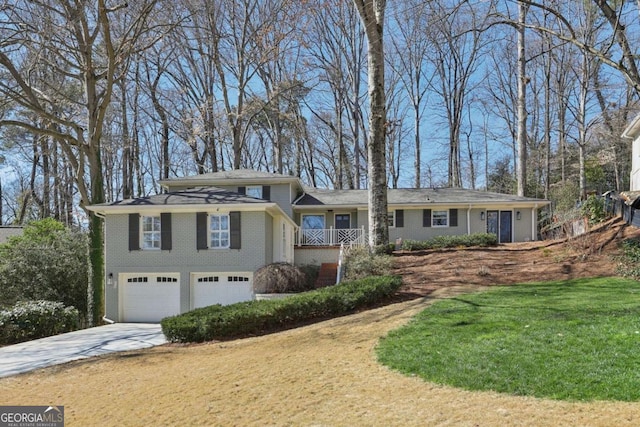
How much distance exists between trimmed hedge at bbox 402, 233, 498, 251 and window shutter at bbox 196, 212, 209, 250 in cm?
946

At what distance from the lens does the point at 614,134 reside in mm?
26766

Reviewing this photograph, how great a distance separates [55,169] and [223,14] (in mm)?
15753

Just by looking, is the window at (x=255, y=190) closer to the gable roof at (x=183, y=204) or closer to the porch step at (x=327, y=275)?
the porch step at (x=327, y=275)

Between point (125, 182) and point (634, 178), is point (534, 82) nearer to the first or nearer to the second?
point (634, 178)

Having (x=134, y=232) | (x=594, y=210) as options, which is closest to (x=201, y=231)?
(x=134, y=232)

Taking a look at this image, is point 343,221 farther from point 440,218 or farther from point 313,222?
point 440,218

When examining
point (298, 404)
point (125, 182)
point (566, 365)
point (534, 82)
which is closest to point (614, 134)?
point (534, 82)

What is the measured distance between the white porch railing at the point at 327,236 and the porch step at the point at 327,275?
1.44m

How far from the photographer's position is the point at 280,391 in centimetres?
525

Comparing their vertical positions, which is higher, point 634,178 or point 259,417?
point 634,178

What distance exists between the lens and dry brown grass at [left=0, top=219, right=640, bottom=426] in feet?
13.9

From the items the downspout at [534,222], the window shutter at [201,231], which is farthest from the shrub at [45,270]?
the downspout at [534,222]

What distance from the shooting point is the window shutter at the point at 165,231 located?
49.4ft

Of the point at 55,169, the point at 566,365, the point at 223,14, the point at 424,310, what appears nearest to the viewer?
the point at 566,365
